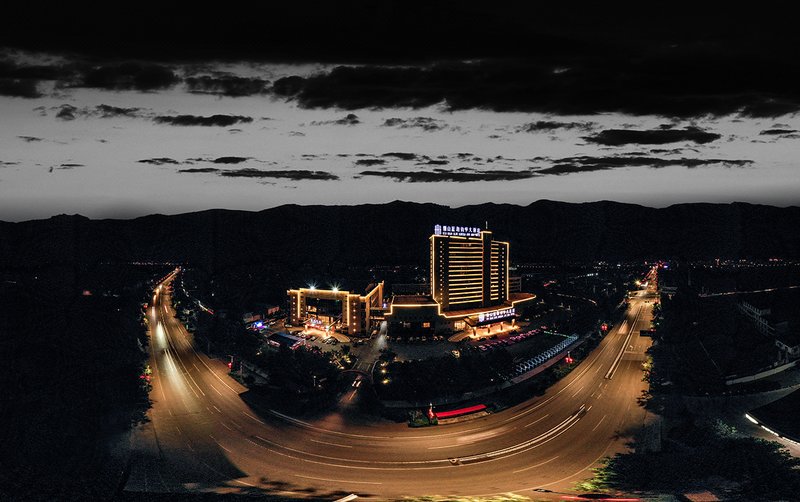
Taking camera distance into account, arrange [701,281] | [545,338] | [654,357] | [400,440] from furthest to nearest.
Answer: [701,281] → [545,338] → [654,357] → [400,440]

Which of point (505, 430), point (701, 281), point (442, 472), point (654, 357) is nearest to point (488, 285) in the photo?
point (654, 357)

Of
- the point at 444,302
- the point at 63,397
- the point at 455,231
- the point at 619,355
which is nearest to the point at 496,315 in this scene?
the point at 444,302

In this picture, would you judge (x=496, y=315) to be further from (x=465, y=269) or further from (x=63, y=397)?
(x=63, y=397)

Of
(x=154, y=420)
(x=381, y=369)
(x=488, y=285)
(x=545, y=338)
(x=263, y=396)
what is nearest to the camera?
(x=154, y=420)

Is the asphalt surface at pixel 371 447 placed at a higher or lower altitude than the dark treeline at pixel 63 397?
lower

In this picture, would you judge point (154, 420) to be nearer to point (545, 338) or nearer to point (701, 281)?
point (545, 338)

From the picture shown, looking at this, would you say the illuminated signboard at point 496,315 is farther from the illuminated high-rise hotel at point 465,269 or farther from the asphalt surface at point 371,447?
the asphalt surface at point 371,447

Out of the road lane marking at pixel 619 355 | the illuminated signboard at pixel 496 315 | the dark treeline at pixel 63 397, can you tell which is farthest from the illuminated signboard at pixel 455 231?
the dark treeline at pixel 63 397
